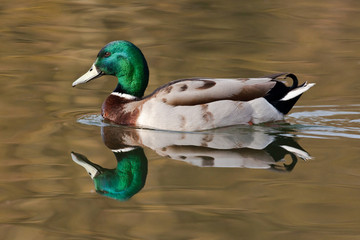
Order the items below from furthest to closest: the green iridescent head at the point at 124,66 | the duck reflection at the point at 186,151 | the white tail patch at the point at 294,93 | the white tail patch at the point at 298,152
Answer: the green iridescent head at the point at 124,66, the white tail patch at the point at 294,93, the white tail patch at the point at 298,152, the duck reflection at the point at 186,151

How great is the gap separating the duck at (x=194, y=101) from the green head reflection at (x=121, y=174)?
3.40 ft

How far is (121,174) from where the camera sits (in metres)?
6.93

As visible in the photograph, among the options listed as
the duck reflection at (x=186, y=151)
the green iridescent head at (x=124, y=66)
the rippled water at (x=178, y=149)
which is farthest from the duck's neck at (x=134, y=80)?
the duck reflection at (x=186, y=151)

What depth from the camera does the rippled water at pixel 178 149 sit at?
5500 mm

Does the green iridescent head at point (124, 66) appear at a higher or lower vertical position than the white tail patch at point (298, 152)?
higher

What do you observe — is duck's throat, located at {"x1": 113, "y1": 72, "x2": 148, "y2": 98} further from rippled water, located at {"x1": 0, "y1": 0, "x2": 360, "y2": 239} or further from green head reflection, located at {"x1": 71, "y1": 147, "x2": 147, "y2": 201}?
green head reflection, located at {"x1": 71, "y1": 147, "x2": 147, "y2": 201}

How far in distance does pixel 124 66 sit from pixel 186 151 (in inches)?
85.0

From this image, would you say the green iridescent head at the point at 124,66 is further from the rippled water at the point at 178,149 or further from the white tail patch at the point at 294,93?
the white tail patch at the point at 294,93

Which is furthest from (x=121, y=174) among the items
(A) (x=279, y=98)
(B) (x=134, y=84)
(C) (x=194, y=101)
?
(A) (x=279, y=98)

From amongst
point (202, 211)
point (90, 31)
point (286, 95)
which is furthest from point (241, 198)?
point (90, 31)

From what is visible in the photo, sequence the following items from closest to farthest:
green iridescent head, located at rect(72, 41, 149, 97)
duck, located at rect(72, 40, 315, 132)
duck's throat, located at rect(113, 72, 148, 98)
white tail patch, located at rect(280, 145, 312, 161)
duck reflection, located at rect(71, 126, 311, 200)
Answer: duck reflection, located at rect(71, 126, 311, 200)
white tail patch, located at rect(280, 145, 312, 161)
duck, located at rect(72, 40, 315, 132)
green iridescent head, located at rect(72, 41, 149, 97)
duck's throat, located at rect(113, 72, 148, 98)

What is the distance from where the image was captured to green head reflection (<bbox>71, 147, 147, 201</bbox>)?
253 inches

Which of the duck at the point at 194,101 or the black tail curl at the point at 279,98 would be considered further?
the black tail curl at the point at 279,98

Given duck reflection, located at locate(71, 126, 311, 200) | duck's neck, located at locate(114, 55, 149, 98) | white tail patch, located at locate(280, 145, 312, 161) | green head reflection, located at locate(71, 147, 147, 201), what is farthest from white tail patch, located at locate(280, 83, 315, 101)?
green head reflection, located at locate(71, 147, 147, 201)
